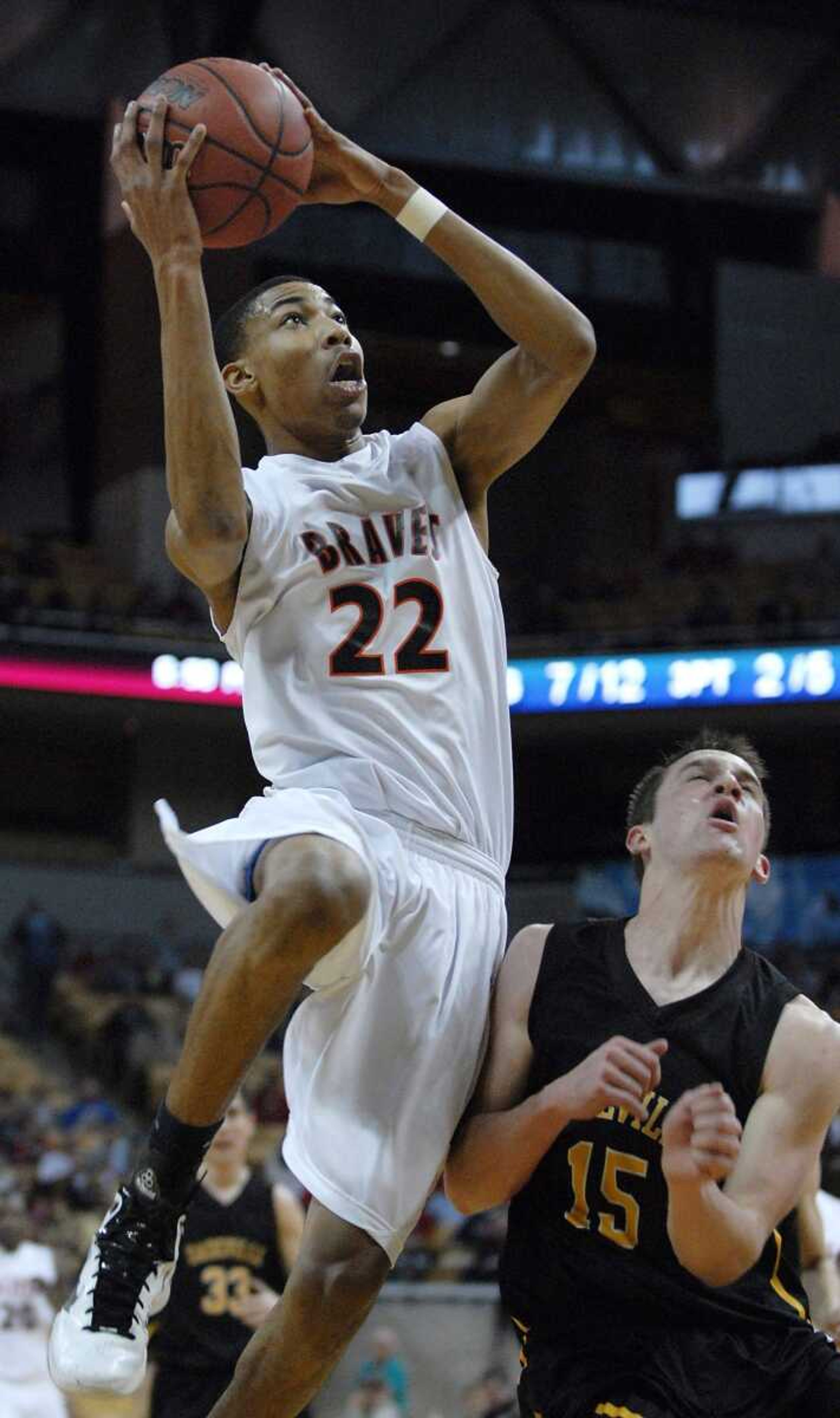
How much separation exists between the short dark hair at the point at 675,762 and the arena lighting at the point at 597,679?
14072 mm

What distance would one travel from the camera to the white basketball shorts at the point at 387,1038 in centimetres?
371

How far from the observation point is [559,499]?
23828 millimetres

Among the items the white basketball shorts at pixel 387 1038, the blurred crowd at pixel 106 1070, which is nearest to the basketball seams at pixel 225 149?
the white basketball shorts at pixel 387 1038

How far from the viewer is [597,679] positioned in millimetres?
18734

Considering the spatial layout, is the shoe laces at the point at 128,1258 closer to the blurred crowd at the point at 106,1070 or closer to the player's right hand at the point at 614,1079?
the player's right hand at the point at 614,1079

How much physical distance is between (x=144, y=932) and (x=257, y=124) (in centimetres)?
1616

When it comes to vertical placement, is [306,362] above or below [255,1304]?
above

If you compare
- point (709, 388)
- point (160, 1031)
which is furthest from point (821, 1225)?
point (709, 388)

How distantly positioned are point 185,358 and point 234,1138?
389 centimetres

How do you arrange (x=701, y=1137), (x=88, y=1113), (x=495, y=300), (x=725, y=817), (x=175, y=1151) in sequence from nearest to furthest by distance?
1. (x=701, y=1137)
2. (x=175, y=1151)
3. (x=725, y=817)
4. (x=495, y=300)
5. (x=88, y=1113)

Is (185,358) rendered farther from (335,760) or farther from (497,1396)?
(497,1396)

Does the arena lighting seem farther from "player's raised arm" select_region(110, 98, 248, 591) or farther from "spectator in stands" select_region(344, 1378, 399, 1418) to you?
"player's raised arm" select_region(110, 98, 248, 591)

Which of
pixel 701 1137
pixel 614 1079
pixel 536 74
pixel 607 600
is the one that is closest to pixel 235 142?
pixel 614 1079

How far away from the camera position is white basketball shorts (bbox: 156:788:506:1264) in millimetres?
3711
